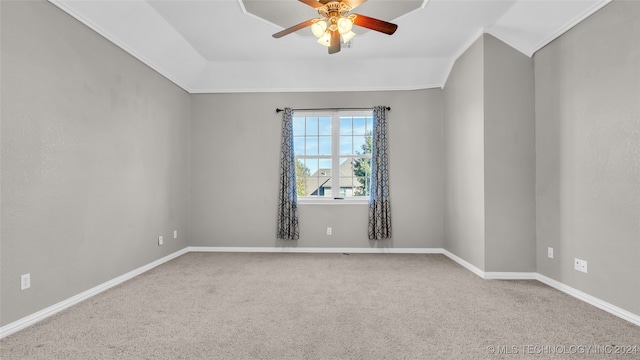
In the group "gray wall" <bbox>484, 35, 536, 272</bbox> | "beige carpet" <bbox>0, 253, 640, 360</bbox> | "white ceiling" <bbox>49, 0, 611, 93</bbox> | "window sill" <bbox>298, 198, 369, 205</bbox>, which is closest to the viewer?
"beige carpet" <bbox>0, 253, 640, 360</bbox>

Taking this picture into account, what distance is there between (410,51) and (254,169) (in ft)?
9.61

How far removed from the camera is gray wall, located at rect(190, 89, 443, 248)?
5.00 metres

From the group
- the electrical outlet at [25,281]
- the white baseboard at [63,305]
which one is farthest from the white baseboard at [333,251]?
the electrical outlet at [25,281]

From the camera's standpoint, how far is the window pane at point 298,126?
526 cm

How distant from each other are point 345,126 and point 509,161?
248 centimetres

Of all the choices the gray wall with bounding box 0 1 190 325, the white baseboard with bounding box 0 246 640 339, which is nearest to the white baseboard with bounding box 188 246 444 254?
the white baseboard with bounding box 0 246 640 339

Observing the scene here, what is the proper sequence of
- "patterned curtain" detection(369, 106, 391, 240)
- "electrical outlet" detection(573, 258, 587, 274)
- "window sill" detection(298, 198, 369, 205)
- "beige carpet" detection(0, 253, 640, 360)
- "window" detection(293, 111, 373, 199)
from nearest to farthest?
"beige carpet" detection(0, 253, 640, 360), "electrical outlet" detection(573, 258, 587, 274), "patterned curtain" detection(369, 106, 391, 240), "window sill" detection(298, 198, 369, 205), "window" detection(293, 111, 373, 199)

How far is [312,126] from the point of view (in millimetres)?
5270

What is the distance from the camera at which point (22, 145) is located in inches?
91.9

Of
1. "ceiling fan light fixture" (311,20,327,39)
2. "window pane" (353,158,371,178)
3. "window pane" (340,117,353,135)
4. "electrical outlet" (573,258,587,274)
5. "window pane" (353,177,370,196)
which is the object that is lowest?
"electrical outlet" (573,258,587,274)

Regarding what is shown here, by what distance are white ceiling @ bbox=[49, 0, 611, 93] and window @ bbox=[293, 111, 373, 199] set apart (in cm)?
53

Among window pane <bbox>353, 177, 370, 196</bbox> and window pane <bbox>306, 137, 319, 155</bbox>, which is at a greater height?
window pane <bbox>306, 137, 319, 155</bbox>

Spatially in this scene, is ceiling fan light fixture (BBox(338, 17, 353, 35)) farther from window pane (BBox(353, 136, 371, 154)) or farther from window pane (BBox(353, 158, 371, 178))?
window pane (BBox(353, 158, 371, 178))

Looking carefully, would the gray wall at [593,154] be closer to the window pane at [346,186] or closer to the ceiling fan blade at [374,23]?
the ceiling fan blade at [374,23]
